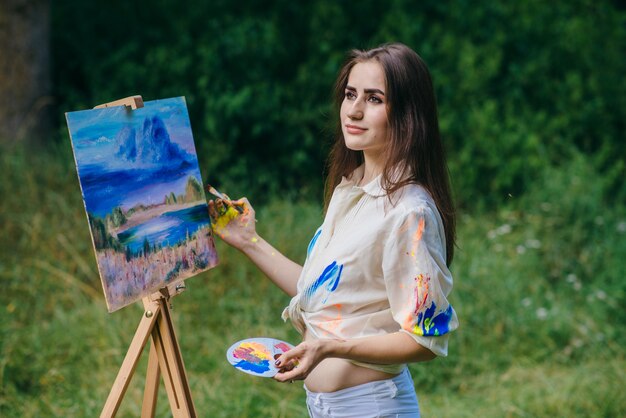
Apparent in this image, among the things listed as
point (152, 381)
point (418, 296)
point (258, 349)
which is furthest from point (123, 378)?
point (418, 296)

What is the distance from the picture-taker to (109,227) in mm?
2346

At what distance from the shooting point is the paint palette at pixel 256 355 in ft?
6.97

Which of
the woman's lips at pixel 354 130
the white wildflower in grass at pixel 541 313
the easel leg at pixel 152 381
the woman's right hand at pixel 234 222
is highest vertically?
the woman's lips at pixel 354 130

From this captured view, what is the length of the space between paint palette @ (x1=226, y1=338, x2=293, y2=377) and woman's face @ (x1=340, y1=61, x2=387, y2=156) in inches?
23.2

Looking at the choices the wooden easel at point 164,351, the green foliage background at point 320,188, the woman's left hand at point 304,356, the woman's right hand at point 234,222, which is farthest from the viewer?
the green foliage background at point 320,188

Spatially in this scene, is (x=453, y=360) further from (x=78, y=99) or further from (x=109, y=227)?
(x=78, y=99)

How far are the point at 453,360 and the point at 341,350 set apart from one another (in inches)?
98.7

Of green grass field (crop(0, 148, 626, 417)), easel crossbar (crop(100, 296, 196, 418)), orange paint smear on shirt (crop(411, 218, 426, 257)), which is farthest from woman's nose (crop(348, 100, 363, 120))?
green grass field (crop(0, 148, 626, 417))

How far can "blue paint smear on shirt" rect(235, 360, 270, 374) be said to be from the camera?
2.13 m

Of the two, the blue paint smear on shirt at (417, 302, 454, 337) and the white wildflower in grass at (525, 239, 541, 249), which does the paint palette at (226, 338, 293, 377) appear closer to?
the blue paint smear on shirt at (417, 302, 454, 337)

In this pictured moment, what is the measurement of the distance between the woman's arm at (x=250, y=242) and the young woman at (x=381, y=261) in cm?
25

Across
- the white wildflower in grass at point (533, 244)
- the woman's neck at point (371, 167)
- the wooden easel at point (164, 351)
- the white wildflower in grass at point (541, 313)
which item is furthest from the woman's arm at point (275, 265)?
the white wildflower in grass at point (533, 244)

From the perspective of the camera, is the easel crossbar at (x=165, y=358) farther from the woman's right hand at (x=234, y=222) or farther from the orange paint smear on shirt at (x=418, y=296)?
the orange paint smear on shirt at (x=418, y=296)

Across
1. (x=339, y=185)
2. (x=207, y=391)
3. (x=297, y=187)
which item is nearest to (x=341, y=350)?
(x=339, y=185)
